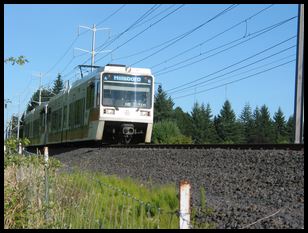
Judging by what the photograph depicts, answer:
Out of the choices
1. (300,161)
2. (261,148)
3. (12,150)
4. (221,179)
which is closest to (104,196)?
(12,150)

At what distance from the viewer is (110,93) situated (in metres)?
21.2

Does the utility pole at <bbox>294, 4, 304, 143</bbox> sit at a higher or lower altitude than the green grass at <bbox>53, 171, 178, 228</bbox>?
higher

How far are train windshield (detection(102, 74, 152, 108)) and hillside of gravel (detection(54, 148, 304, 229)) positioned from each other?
18.6 ft

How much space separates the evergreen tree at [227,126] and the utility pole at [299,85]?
8314 centimetres

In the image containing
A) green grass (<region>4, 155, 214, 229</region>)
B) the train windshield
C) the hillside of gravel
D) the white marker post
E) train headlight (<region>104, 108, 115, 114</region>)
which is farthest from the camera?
the train windshield

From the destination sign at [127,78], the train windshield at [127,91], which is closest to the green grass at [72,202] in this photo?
the train windshield at [127,91]

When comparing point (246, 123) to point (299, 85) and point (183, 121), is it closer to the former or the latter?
point (183, 121)

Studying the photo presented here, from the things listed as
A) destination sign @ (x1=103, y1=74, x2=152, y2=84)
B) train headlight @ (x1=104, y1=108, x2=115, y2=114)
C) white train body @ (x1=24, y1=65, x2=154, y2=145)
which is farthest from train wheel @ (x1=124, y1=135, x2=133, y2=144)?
destination sign @ (x1=103, y1=74, x2=152, y2=84)

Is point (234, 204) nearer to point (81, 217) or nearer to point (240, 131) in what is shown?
point (81, 217)

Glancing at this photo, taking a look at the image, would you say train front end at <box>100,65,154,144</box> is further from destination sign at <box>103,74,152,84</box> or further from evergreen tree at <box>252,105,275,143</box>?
evergreen tree at <box>252,105,275,143</box>

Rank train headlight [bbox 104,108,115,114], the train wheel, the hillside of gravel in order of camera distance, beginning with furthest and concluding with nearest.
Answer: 1. the train wheel
2. train headlight [bbox 104,108,115,114]
3. the hillside of gravel

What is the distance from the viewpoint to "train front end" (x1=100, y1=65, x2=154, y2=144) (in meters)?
21.0

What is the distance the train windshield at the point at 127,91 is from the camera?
829 inches

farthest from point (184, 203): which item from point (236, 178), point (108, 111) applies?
point (108, 111)
